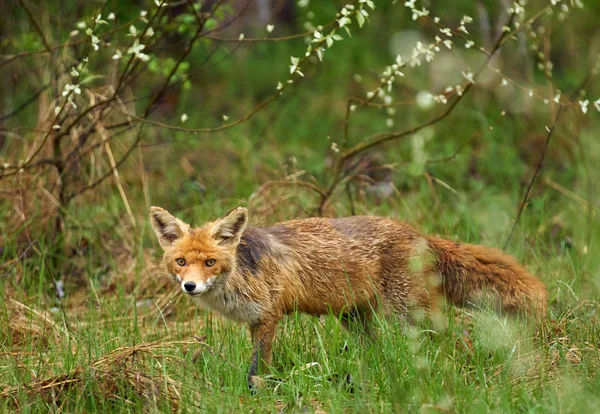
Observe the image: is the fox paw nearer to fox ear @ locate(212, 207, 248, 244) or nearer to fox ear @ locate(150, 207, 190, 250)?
fox ear @ locate(212, 207, 248, 244)

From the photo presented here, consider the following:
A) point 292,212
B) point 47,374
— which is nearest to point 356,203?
point 292,212

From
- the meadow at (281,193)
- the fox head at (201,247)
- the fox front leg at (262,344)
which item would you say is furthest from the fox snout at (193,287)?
the fox front leg at (262,344)

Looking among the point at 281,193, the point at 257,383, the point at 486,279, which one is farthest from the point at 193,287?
the point at 281,193

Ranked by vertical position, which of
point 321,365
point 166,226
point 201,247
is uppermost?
point 166,226

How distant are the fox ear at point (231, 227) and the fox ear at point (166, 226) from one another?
23cm

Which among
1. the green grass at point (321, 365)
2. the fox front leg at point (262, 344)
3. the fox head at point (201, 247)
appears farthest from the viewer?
the fox front leg at point (262, 344)

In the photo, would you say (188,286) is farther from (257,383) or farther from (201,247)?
(257,383)

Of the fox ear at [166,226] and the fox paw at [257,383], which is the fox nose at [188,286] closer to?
the fox ear at [166,226]

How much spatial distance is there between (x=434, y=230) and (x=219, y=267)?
3.12 metres

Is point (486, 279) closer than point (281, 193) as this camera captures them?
Yes

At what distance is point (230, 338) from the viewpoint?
5871 mm

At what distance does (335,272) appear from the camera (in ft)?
19.7

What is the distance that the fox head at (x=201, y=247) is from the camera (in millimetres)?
5383

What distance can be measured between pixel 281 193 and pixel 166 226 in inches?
121
